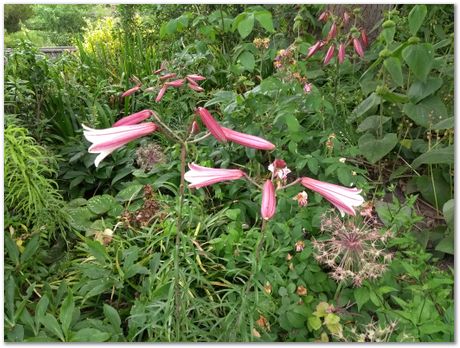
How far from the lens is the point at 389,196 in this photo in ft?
6.39

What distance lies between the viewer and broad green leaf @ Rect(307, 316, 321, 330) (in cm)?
128

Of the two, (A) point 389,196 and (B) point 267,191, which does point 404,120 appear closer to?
(A) point 389,196

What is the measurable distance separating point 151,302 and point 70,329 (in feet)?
0.72

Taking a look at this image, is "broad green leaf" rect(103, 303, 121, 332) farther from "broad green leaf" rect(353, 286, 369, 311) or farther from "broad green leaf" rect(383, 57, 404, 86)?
"broad green leaf" rect(383, 57, 404, 86)

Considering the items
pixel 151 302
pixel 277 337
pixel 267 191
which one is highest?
pixel 267 191

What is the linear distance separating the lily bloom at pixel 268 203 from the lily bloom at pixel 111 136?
0.25 m

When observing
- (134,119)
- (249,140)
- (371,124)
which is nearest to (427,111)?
(371,124)

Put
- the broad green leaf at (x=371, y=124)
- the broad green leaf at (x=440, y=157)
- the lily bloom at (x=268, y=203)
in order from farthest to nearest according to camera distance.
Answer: the broad green leaf at (x=371, y=124), the broad green leaf at (x=440, y=157), the lily bloom at (x=268, y=203)

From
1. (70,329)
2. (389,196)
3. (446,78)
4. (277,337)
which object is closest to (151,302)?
(70,329)

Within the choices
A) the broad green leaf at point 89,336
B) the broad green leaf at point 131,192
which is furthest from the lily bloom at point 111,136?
the broad green leaf at point 131,192

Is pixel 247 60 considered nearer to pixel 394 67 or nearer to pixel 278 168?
pixel 394 67

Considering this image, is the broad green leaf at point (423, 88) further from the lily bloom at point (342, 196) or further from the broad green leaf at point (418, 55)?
the lily bloom at point (342, 196)

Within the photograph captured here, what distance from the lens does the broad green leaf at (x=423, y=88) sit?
1.80 metres

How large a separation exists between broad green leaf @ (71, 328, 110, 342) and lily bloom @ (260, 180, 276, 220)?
1.81 ft
